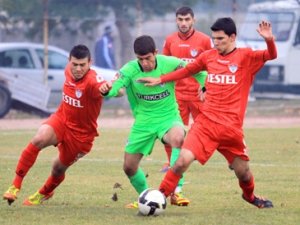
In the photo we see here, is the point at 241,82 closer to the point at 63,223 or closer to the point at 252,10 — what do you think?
the point at 63,223

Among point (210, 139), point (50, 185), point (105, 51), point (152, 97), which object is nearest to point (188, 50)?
point (152, 97)

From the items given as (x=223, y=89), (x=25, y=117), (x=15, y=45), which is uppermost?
(x=223, y=89)

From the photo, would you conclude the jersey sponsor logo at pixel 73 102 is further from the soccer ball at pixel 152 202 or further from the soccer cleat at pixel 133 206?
the soccer ball at pixel 152 202

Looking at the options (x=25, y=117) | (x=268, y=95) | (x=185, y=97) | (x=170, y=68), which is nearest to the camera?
(x=170, y=68)

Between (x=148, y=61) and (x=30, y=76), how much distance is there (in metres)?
15.7

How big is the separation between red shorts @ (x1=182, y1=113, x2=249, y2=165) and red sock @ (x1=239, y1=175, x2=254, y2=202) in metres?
0.40

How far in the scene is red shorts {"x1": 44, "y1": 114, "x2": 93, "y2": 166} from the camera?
10438 mm

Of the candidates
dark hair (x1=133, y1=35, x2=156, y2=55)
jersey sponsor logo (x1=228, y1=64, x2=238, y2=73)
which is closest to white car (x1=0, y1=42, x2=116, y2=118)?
dark hair (x1=133, y1=35, x2=156, y2=55)

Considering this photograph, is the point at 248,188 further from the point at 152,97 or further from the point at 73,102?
the point at 73,102

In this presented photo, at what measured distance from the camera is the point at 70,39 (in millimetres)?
29250

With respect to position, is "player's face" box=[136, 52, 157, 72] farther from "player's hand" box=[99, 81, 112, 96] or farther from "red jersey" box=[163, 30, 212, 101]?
"red jersey" box=[163, 30, 212, 101]

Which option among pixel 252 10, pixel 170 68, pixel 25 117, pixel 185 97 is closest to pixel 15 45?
pixel 25 117

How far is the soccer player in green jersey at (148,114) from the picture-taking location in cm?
1009

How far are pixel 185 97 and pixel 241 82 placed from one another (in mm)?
3624
